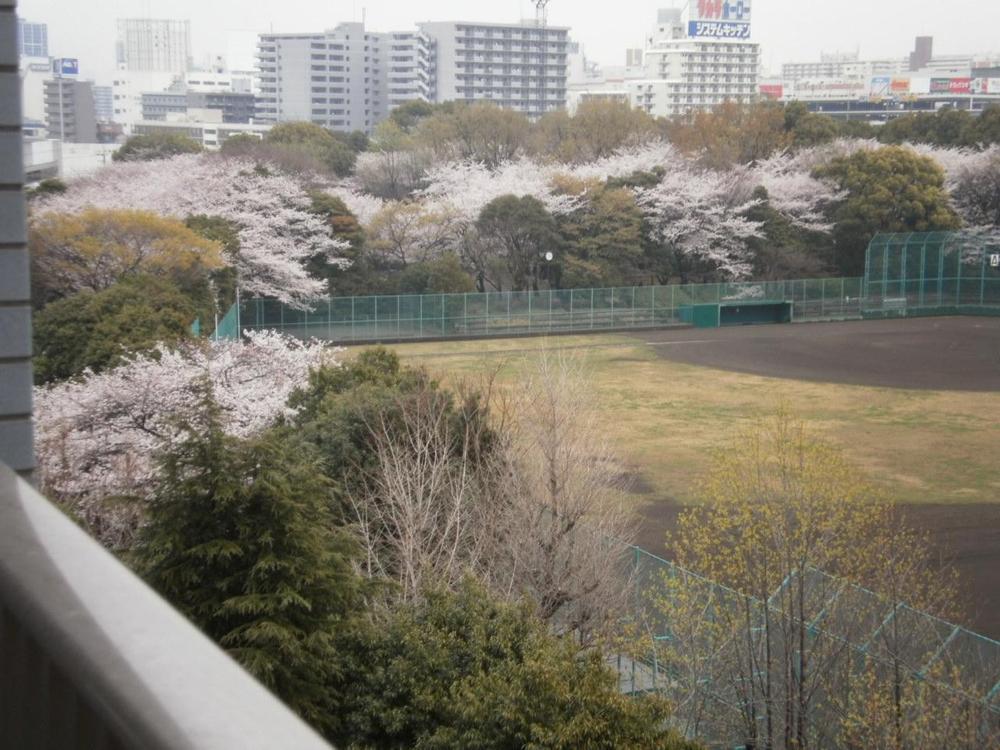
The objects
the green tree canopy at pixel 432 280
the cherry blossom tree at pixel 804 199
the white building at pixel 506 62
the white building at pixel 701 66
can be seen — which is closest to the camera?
the green tree canopy at pixel 432 280

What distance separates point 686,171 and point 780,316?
995 cm

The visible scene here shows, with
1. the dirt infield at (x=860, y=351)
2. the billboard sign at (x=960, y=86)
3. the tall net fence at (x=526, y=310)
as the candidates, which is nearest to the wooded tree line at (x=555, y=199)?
the tall net fence at (x=526, y=310)

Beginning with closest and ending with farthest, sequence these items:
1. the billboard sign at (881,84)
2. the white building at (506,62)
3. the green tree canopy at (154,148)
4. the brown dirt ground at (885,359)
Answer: the brown dirt ground at (885,359) < the green tree canopy at (154,148) < the white building at (506,62) < the billboard sign at (881,84)

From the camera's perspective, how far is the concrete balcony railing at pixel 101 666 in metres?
0.74

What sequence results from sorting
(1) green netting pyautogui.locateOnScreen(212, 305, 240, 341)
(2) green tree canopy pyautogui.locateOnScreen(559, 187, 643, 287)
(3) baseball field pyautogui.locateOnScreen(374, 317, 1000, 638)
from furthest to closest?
(2) green tree canopy pyautogui.locateOnScreen(559, 187, 643, 287) → (1) green netting pyautogui.locateOnScreen(212, 305, 240, 341) → (3) baseball field pyautogui.locateOnScreen(374, 317, 1000, 638)

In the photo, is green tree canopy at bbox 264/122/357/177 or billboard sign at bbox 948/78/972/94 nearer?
green tree canopy at bbox 264/122/357/177

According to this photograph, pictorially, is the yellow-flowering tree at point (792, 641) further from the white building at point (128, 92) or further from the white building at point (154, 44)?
the white building at point (154, 44)

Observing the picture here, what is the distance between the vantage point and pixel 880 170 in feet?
167

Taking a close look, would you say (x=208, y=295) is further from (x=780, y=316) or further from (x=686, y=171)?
(x=686, y=171)

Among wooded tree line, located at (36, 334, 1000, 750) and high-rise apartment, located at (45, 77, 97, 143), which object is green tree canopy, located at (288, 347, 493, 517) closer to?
wooded tree line, located at (36, 334, 1000, 750)

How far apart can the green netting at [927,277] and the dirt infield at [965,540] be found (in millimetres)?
29126

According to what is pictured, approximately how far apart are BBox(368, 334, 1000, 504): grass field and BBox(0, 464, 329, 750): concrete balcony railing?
19.6 meters

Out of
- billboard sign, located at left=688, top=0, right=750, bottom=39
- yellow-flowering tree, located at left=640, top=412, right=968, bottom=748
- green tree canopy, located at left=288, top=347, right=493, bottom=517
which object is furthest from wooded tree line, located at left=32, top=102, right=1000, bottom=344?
billboard sign, located at left=688, top=0, right=750, bottom=39

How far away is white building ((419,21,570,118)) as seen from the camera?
11712cm
